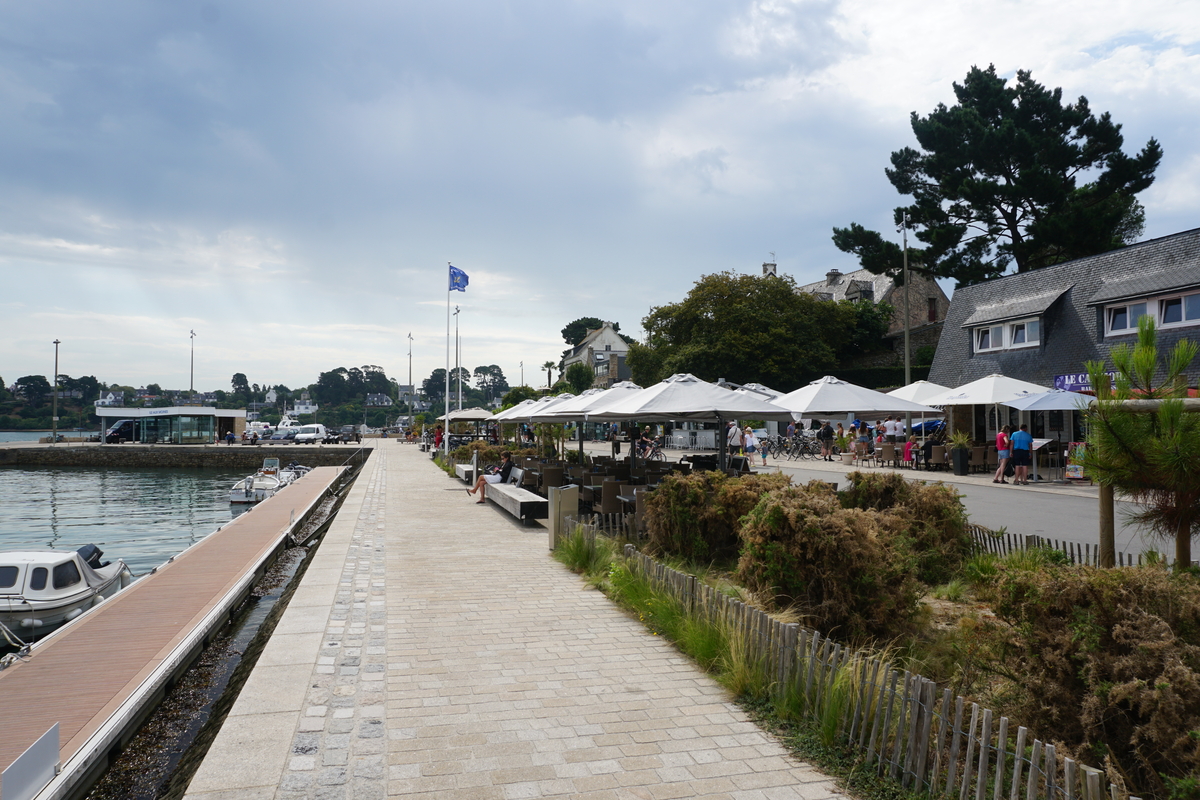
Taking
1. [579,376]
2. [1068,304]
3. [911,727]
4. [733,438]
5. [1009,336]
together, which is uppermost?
[579,376]

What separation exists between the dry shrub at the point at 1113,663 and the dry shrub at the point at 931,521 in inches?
141

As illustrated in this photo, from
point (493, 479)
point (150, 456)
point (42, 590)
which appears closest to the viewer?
point (42, 590)

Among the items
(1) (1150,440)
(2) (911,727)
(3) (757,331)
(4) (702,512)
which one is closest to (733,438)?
(4) (702,512)

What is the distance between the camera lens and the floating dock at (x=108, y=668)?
187 inches

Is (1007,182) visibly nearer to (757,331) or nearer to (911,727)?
(757,331)

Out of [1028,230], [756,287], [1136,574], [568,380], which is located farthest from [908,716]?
[568,380]

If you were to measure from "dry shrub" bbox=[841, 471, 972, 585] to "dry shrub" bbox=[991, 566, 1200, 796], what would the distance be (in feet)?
11.8

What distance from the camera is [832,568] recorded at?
5566 mm

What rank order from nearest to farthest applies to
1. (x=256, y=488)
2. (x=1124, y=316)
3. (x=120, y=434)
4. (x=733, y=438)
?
1. (x=1124, y=316)
2. (x=733, y=438)
3. (x=256, y=488)
4. (x=120, y=434)

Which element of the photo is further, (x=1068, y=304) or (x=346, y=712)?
(x=1068, y=304)

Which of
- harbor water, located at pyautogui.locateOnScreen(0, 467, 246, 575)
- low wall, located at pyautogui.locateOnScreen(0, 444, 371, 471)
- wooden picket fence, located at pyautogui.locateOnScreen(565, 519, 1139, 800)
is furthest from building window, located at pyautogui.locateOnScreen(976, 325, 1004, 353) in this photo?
low wall, located at pyautogui.locateOnScreen(0, 444, 371, 471)

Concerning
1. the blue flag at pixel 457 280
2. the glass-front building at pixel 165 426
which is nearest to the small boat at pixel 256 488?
the blue flag at pixel 457 280

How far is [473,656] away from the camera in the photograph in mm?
5727

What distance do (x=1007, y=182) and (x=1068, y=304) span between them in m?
17.0
